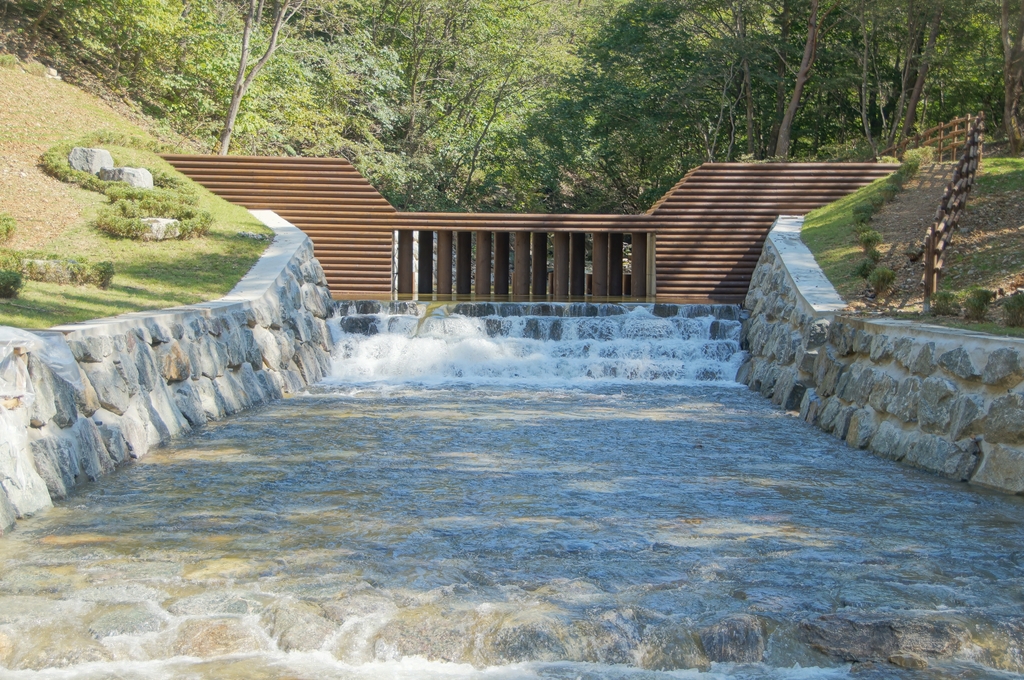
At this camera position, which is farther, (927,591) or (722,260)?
(722,260)

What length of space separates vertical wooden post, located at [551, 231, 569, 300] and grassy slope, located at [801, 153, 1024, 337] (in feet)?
15.7

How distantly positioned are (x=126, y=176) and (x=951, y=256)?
1234 centimetres

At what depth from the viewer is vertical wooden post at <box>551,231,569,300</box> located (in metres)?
19.4

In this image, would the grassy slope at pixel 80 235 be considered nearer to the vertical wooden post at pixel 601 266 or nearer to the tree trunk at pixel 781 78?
the vertical wooden post at pixel 601 266

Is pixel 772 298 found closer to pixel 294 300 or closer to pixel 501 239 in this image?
pixel 294 300

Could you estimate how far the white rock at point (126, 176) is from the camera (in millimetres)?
15750

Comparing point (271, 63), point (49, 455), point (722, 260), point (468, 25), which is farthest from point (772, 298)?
point (468, 25)

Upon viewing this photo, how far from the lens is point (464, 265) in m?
20.7

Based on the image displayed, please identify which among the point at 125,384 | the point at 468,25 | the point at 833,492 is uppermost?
the point at 468,25

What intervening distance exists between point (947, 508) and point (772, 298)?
751 cm

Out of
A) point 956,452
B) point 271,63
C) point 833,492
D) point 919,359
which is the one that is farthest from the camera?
point 271,63

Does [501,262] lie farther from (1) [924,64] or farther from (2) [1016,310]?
(2) [1016,310]

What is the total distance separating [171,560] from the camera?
191 inches

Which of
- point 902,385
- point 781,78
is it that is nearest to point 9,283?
point 902,385
